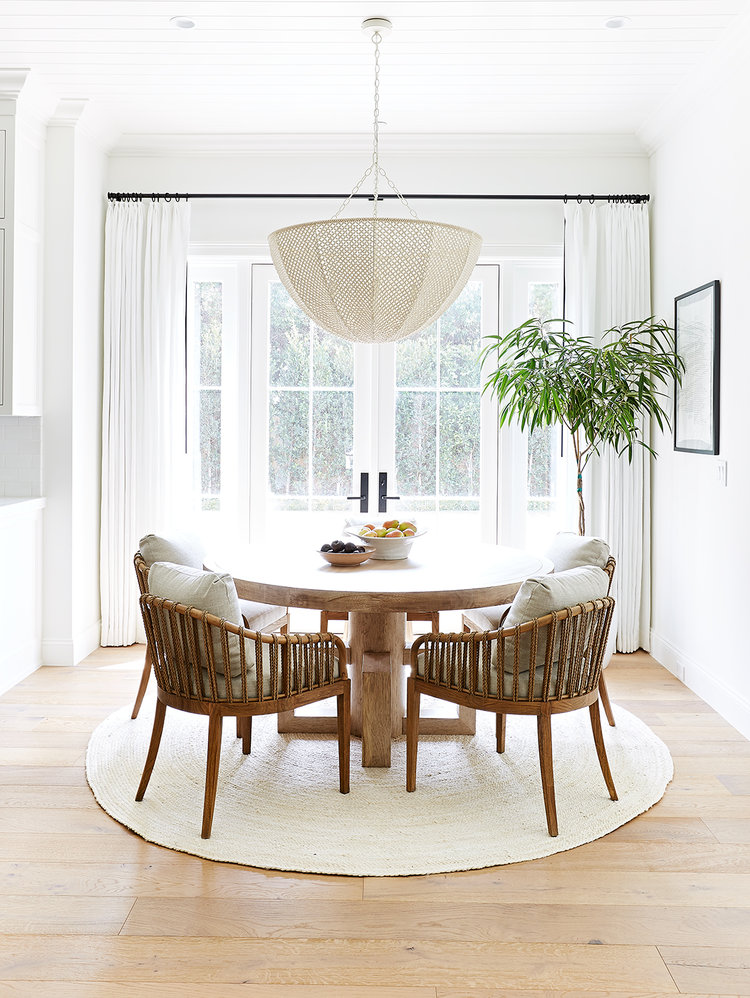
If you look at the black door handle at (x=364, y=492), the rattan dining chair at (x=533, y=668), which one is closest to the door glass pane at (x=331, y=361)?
the black door handle at (x=364, y=492)

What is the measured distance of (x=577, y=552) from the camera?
3402 millimetres

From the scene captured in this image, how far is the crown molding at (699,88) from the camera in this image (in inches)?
137

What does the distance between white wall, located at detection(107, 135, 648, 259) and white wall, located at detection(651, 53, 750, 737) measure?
16.6 inches

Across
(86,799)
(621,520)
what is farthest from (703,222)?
(86,799)

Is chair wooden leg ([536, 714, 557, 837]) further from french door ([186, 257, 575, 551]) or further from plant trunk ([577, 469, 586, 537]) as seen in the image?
french door ([186, 257, 575, 551])

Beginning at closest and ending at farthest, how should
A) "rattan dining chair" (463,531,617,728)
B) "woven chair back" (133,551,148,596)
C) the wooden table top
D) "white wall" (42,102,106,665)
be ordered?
the wooden table top, "woven chair back" (133,551,148,596), "rattan dining chair" (463,531,617,728), "white wall" (42,102,106,665)

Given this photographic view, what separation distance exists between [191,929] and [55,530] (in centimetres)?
278

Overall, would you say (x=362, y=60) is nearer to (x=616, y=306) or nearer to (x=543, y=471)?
(x=616, y=306)

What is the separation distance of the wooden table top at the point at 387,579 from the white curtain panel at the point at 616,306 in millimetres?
1369

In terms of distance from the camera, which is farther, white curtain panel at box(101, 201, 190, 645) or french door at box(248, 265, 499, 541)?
french door at box(248, 265, 499, 541)

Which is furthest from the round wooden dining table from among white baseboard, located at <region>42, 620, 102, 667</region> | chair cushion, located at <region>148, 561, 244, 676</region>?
white baseboard, located at <region>42, 620, 102, 667</region>

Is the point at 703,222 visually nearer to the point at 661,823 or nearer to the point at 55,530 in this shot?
the point at 661,823

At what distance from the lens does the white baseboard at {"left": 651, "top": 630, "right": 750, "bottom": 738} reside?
3545mm

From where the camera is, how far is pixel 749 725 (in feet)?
11.3
